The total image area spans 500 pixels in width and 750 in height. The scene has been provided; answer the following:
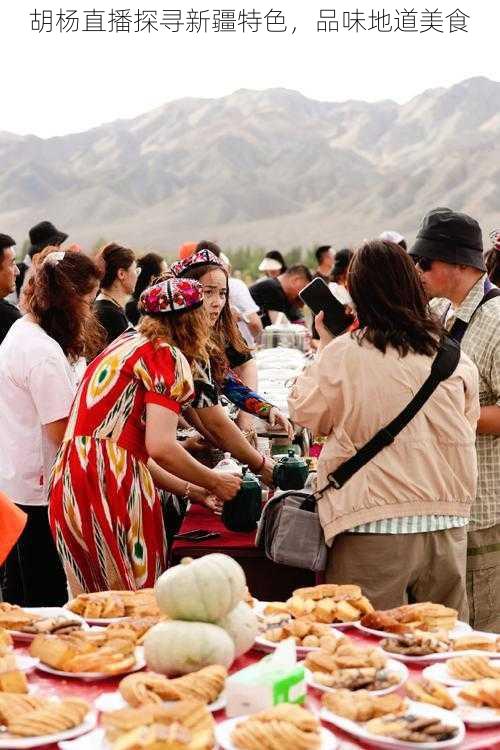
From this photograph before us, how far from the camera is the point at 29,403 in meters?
2.84

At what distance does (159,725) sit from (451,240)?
1.68m

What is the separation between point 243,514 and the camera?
262 cm

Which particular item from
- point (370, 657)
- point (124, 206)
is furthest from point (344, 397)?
point (124, 206)

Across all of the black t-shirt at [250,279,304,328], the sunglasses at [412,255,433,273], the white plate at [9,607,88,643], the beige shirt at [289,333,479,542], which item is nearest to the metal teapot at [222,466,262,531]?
the beige shirt at [289,333,479,542]

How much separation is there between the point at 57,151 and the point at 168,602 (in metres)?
23.0

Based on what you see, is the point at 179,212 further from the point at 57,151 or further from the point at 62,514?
the point at 62,514

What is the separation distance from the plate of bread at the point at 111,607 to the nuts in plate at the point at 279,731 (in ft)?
1.76

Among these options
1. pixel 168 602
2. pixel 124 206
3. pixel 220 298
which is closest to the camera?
pixel 168 602

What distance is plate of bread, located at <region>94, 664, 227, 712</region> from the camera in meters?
1.34

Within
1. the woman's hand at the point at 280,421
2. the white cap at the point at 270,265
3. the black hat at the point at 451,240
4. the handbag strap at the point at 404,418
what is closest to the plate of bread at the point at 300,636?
the handbag strap at the point at 404,418

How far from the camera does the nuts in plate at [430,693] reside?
1402 millimetres

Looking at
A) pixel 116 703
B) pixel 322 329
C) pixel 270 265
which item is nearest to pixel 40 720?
pixel 116 703

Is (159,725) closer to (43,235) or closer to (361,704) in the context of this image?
(361,704)

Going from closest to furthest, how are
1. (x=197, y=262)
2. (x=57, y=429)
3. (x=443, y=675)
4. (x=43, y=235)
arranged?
1. (x=443, y=675)
2. (x=57, y=429)
3. (x=197, y=262)
4. (x=43, y=235)
